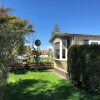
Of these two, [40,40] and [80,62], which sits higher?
[40,40]

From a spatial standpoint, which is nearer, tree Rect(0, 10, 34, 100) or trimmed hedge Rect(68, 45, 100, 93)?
tree Rect(0, 10, 34, 100)

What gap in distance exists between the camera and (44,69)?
2294cm

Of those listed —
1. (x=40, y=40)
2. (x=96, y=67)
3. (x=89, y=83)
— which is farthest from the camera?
(x=40, y=40)

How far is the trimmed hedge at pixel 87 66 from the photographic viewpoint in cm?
958

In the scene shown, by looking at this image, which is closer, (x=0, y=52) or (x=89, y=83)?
(x=0, y=52)

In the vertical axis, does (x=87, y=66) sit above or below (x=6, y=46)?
below

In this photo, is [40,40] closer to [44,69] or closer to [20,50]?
[44,69]

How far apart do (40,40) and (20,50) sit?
59.7 ft

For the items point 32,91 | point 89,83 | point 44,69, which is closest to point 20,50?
point 32,91

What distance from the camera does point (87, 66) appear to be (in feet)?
33.5

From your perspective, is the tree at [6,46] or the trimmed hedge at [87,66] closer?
the tree at [6,46]

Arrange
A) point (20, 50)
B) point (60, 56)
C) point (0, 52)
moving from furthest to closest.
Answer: point (60, 56) → point (20, 50) → point (0, 52)

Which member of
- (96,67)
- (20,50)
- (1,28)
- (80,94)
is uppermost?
(1,28)

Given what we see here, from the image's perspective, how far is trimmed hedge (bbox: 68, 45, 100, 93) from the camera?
9.58 meters
